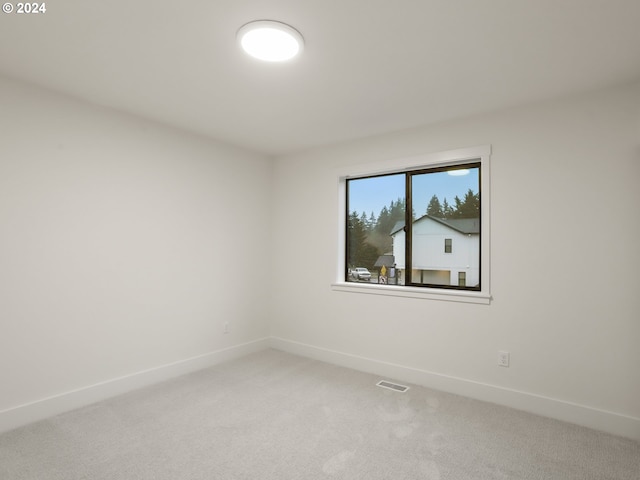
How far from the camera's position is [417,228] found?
367 centimetres

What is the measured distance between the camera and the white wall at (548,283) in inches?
99.4

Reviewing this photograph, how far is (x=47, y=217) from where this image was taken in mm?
2711

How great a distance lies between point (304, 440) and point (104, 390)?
5.90 feet

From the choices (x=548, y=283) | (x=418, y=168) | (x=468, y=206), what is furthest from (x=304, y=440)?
(x=418, y=168)

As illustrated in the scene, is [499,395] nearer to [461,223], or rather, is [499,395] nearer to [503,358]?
[503,358]

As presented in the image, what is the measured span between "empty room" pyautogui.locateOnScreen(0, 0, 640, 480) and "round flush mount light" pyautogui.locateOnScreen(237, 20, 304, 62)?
0.7 inches

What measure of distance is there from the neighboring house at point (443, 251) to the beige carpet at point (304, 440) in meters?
1.05

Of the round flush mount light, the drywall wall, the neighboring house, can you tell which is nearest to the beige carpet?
the drywall wall

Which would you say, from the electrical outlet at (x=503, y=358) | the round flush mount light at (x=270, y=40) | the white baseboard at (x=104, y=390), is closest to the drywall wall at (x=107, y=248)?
the white baseboard at (x=104, y=390)

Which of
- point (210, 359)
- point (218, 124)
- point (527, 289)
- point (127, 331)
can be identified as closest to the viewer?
point (527, 289)

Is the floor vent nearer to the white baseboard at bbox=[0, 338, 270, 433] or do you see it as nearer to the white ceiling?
the white baseboard at bbox=[0, 338, 270, 433]

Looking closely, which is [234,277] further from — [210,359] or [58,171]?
[58,171]

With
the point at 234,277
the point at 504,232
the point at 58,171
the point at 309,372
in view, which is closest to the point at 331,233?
the point at 234,277

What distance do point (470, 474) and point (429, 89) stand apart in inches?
98.7
